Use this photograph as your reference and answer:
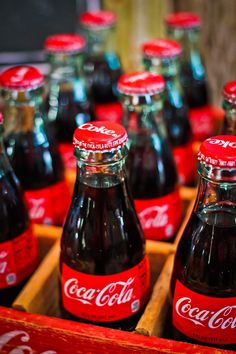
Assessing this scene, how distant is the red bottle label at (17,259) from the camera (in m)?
0.86

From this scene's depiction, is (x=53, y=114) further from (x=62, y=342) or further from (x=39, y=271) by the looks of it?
(x=62, y=342)

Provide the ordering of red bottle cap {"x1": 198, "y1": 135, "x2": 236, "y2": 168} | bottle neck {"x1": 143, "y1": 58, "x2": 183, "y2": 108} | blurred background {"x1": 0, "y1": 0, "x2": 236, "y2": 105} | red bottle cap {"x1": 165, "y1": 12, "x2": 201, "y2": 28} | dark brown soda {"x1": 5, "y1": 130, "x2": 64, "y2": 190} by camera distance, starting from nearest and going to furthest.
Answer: red bottle cap {"x1": 198, "y1": 135, "x2": 236, "y2": 168}
dark brown soda {"x1": 5, "y1": 130, "x2": 64, "y2": 190}
bottle neck {"x1": 143, "y1": 58, "x2": 183, "y2": 108}
red bottle cap {"x1": 165, "y1": 12, "x2": 201, "y2": 28}
blurred background {"x1": 0, "y1": 0, "x2": 236, "y2": 105}

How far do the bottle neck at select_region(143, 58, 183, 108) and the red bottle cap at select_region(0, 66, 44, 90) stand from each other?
26 centimetres

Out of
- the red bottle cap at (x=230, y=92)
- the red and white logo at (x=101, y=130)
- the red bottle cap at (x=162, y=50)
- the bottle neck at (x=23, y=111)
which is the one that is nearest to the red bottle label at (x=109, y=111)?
the red bottle cap at (x=162, y=50)

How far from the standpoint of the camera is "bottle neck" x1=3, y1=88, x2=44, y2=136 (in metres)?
0.96

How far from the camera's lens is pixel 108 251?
79 cm

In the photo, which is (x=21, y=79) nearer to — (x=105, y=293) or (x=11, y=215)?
(x=11, y=215)

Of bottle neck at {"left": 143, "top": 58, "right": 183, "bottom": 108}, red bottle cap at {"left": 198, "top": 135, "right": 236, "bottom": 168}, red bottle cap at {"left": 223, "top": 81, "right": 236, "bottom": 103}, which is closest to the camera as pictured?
red bottle cap at {"left": 198, "top": 135, "right": 236, "bottom": 168}

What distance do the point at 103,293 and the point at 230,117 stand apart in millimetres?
361

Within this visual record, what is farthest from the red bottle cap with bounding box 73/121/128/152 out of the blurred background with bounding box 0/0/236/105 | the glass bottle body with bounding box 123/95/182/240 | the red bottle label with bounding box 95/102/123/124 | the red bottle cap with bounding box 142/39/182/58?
the blurred background with bounding box 0/0/236/105

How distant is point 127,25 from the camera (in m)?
1.71

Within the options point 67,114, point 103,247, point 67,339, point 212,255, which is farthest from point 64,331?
point 67,114

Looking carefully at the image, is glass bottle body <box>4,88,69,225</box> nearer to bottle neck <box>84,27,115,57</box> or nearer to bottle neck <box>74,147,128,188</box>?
bottle neck <box>74,147,128,188</box>

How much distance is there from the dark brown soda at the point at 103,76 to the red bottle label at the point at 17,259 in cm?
53
